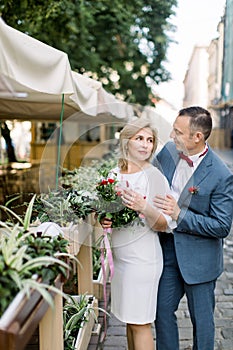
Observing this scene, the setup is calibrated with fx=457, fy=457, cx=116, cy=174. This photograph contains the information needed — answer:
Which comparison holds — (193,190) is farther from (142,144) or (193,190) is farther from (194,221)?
(142,144)

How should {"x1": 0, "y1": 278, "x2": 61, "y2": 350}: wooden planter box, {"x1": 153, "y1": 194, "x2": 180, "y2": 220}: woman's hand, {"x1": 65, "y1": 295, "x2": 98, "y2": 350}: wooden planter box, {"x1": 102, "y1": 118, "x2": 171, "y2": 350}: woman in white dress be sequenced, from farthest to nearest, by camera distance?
{"x1": 65, "y1": 295, "x2": 98, "y2": 350}: wooden planter box, {"x1": 102, "y1": 118, "x2": 171, "y2": 350}: woman in white dress, {"x1": 153, "y1": 194, "x2": 180, "y2": 220}: woman's hand, {"x1": 0, "y1": 278, "x2": 61, "y2": 350}: wooden planter box

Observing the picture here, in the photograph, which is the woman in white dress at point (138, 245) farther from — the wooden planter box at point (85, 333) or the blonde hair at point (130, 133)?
the wooden planter box at point (85, 333)

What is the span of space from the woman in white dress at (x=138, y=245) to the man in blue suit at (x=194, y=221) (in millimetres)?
115

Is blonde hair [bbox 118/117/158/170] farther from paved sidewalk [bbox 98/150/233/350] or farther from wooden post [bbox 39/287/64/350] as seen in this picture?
paved sidewalk [bbox 98/150/233/350]

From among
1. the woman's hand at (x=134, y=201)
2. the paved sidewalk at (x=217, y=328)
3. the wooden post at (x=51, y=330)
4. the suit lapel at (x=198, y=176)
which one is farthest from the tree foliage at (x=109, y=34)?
the wooden post at (x=51, y=330)

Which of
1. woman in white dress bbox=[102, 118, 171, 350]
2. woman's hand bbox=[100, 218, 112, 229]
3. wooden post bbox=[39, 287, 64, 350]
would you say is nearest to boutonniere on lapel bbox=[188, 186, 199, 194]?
woman in white dress bbox=[102, 118, 171, 350]

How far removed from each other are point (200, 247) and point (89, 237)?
83 cm

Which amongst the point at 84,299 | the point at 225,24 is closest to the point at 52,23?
the point at 225,24

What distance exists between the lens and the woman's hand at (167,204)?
249cm

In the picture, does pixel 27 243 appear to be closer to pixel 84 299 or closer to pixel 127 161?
pixel 127 161

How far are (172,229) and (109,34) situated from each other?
11530 millimetres

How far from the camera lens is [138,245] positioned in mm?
2682

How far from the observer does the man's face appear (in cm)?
265

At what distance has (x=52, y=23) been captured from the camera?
997cm
